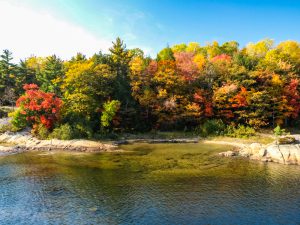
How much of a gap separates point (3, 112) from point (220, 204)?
182 ft

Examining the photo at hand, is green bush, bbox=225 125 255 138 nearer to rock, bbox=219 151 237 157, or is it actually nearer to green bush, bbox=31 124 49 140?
rock, bbox=219 151 237 157

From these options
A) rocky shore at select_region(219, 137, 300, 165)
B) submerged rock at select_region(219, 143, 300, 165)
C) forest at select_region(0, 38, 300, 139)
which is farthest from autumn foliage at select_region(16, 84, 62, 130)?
submerged rock at select_region(219, 143, 300, 165)

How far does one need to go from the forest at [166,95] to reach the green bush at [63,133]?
6.09ft

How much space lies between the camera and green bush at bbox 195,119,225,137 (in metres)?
51.7

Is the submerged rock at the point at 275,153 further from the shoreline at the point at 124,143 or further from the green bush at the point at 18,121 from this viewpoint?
the green bush at the point at 18,121

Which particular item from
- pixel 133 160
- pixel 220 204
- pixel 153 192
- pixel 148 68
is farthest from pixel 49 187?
pixel 148 68

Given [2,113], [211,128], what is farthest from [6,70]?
[211,128]

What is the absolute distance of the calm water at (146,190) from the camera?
61.9 ft

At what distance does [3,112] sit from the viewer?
197ft

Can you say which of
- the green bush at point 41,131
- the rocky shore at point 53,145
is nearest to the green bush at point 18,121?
the green bush at point 41,131

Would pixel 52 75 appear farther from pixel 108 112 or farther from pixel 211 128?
pixel 211 128

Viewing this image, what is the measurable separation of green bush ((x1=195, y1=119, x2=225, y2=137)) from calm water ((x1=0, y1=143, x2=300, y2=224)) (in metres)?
15.1

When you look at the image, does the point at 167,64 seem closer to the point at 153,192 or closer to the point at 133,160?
the point at 133,160

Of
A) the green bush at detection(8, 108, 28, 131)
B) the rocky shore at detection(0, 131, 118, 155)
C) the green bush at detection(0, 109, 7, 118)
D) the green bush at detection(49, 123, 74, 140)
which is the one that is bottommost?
the rocky shore at detection(0, 131, 118, 155)
